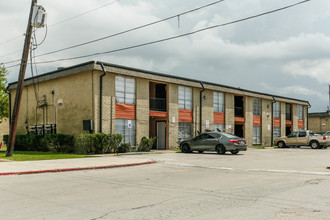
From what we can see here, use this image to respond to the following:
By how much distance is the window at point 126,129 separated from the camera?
2577 cm

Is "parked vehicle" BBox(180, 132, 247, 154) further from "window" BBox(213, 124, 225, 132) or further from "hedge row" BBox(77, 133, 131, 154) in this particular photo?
"window" BBox(213, 124, 225, 132)

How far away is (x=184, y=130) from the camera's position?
3166 centimetres

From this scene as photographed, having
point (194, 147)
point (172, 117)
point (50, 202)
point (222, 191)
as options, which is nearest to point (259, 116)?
point (172, 117)

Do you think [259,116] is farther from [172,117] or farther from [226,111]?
[172,117]

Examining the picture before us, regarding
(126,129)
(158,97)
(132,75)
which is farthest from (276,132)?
(132,75)

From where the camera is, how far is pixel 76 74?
84.5 ft

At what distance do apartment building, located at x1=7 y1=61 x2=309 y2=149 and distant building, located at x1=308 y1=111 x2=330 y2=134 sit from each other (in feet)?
91.0

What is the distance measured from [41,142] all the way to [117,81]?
7859mm

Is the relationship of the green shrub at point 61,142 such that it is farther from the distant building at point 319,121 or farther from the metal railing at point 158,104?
the distant building at point 319,121

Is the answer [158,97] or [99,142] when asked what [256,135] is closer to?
[158,97]

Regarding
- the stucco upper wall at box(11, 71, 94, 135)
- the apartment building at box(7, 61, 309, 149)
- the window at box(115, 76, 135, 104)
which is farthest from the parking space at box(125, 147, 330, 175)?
the stucco upper wall at box(11, 71, 94, 135)

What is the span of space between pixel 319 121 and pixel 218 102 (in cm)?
3582

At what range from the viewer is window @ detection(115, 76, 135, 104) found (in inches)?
1014

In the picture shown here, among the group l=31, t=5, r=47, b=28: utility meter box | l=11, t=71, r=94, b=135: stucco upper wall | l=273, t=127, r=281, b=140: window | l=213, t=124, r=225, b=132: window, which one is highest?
l=31, t=5, r=47, b=28: utility meter box
